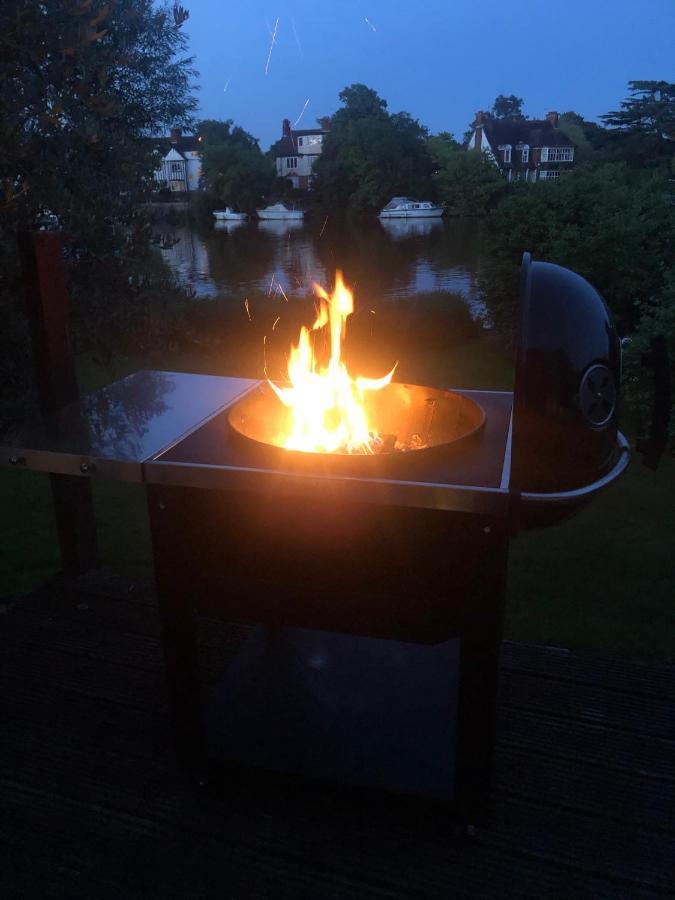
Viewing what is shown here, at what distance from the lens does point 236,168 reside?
28.2 metres

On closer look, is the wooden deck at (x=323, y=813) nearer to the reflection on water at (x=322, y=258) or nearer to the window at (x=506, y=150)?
the reflection on water at (x=322, y=258)

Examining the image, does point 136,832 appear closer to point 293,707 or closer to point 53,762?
point 53,762

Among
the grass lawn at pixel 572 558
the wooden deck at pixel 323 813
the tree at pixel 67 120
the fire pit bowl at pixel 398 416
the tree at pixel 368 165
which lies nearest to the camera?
the wooden deck at pixel 323 813

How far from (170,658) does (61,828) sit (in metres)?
0.62

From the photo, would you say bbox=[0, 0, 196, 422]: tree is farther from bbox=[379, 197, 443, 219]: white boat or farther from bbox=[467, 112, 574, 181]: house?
bbox=[467, 112, 574, 181]: house

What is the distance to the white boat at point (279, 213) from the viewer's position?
38.7 meters

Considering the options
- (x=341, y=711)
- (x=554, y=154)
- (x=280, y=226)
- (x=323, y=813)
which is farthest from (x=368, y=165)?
(x=554, y=154)

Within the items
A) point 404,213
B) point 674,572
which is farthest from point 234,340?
point 404,213

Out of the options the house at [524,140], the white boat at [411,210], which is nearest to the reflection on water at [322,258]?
the white boat at [411,210]

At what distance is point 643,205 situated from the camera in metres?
9.81

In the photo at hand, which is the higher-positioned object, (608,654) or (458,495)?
(458,495)

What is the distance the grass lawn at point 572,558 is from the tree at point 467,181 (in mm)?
8540

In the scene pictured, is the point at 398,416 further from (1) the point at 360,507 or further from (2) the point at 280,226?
(2) the point at 280,226

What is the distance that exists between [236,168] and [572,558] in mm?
26922
